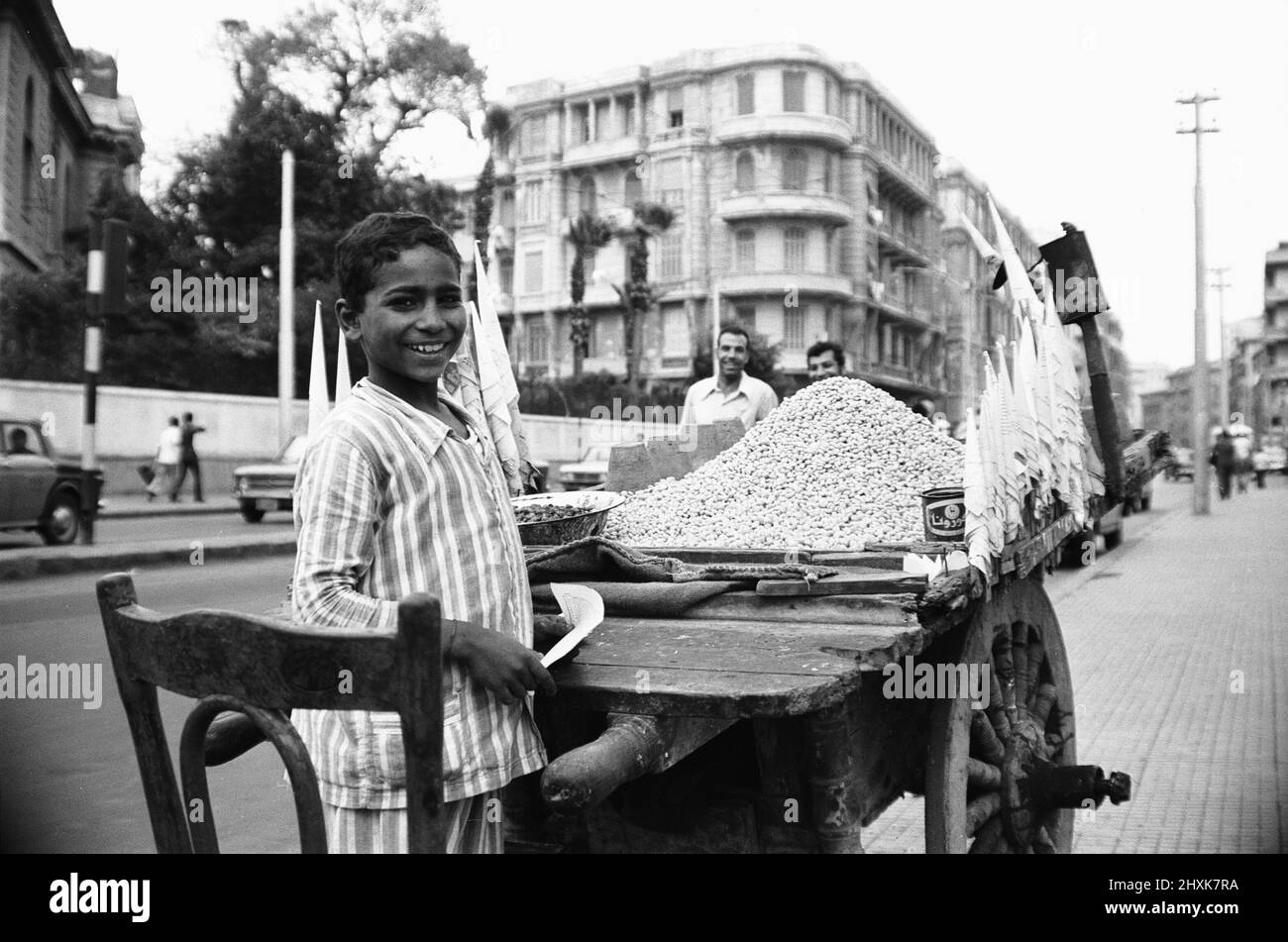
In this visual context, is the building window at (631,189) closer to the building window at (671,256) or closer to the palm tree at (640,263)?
the building window at (671,256)

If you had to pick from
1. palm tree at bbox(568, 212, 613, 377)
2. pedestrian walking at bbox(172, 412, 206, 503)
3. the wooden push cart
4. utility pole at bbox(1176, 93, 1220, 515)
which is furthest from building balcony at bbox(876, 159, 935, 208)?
the wooden push cart

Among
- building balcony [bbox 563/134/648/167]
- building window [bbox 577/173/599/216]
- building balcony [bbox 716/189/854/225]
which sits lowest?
building balcony [bbox 716/189/854/225]

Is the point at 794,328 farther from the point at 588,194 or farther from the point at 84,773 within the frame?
the point at 84,773

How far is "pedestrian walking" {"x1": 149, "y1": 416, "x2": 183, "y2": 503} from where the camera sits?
58.1 ft

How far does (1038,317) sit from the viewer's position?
9.89 ft

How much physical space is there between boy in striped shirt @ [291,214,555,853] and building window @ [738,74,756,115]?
38893mm

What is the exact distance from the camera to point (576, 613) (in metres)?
1.86

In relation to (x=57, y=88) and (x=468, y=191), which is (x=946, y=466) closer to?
(x=57, y=88)

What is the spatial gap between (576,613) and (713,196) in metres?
39.1

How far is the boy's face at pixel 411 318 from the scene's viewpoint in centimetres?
162

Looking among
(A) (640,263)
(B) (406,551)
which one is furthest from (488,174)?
(B) (406,551)

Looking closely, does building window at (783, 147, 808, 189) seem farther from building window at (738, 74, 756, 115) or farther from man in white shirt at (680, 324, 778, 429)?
man in white shirt at (680, 324, 778, 429)

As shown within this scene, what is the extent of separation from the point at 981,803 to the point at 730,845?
2.82 feet
